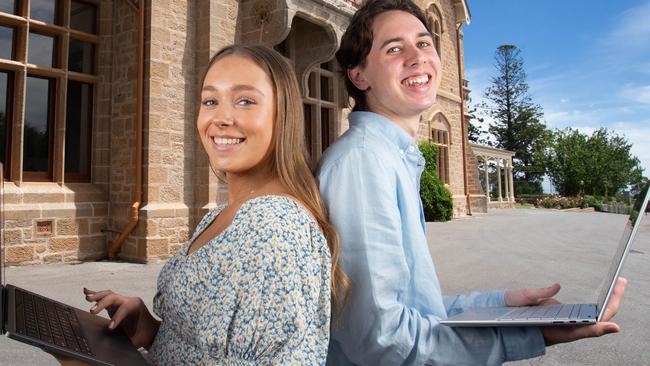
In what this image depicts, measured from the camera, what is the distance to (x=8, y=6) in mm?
5738

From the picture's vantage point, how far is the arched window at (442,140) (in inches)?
593

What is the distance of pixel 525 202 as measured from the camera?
34.0 meters

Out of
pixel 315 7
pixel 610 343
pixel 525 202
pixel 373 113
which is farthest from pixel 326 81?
pixel 525 202

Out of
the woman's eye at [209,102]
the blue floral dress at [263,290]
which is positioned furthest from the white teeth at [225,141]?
the blue floral dress at [263,290]

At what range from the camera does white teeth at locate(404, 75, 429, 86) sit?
4.13 feet

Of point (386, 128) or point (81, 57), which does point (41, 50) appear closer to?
point (81, 57)

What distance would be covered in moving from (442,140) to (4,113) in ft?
43.0

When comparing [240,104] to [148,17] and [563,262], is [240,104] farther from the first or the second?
[563,262]

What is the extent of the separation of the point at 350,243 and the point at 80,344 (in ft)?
2.11

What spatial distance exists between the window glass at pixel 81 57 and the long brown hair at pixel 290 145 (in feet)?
21.5

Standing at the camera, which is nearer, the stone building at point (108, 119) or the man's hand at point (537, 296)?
the man's hand at point (537, 296)

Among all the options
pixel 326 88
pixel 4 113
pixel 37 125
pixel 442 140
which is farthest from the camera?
pixel 442 140

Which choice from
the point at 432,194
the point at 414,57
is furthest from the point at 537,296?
the point at 432,194

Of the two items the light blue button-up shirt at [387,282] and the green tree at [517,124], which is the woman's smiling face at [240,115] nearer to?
the light blue button-up shirt at [387,282]
